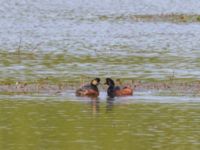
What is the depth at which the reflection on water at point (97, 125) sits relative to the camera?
18.7 meters

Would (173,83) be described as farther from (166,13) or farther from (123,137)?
(166,13)

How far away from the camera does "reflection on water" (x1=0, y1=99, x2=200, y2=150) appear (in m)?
18.7

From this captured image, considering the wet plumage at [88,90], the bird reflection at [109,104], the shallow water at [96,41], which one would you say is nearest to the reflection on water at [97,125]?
the bird reflection at [109,104]

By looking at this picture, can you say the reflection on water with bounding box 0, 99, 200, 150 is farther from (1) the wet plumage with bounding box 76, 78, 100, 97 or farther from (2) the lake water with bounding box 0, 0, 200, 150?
(1) the wet plumage with bounding box 76, 78, 100, 97

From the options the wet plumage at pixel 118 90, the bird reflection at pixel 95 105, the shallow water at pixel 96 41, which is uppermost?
the shallow water at pixel 96 41

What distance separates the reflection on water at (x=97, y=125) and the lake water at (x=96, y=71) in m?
0.02

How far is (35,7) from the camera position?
64.6 meters

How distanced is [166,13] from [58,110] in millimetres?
37118

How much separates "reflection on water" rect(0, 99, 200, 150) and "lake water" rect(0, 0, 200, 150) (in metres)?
0.02

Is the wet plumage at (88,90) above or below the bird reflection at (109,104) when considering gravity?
above

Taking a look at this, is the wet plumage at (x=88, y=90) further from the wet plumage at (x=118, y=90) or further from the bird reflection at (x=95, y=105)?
the wet plumage at (x=118, y=90)

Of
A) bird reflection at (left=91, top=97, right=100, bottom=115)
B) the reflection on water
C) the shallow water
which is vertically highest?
the shallow water

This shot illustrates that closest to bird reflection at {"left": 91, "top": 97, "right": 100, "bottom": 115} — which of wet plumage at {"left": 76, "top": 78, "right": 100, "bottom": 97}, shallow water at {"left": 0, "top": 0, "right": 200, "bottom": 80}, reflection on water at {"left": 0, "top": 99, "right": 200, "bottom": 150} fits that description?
reflection on water at {"left": 0, "top": 99, "right": 200, "bottom": 150}

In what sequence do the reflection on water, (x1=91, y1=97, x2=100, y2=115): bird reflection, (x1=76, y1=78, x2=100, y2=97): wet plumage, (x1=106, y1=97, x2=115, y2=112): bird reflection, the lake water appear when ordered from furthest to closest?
(x1=76, y1=78, x2=100, y2=97): wet plumage < (x1=106, y1=97, x2=115, y2=112): bird reflection < (x1=91, y1=97, x2=100, y2=115): bird reflection < the lake water < the reflection on water
